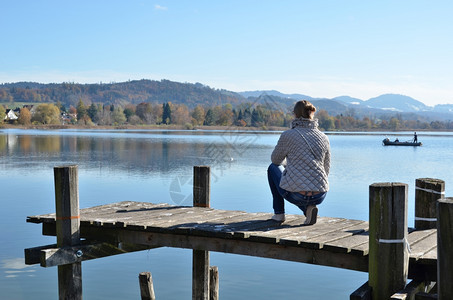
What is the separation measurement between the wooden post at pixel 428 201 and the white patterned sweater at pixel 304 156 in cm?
166

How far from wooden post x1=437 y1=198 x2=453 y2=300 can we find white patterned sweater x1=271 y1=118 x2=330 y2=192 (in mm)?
2283

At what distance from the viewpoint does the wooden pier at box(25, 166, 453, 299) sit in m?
6.12

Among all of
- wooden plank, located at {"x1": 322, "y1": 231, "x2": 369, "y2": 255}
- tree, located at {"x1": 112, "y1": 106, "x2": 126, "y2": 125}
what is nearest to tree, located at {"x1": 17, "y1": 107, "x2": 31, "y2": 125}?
tree, located at {"x1": 112, "y1": 106, "x2": 126, "y2": 125}

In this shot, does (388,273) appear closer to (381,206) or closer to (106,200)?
(381,206)

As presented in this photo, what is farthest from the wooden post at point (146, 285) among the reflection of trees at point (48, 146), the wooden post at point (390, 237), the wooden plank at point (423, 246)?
the reflection of trees at point (48, 146)

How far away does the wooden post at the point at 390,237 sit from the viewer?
6.09m

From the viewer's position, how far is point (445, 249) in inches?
215

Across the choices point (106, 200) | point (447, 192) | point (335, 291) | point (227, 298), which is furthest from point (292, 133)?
point (447, 192)

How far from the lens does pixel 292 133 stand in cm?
764

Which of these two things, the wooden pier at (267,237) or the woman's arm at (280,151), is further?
the woman's arm at (280,151)

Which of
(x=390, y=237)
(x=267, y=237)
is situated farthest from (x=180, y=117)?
(x=390, y=237)

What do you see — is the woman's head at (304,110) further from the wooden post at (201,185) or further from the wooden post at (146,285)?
the wooden post at (146,285)

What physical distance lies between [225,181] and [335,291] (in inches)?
772

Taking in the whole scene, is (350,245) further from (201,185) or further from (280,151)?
(201,185)
